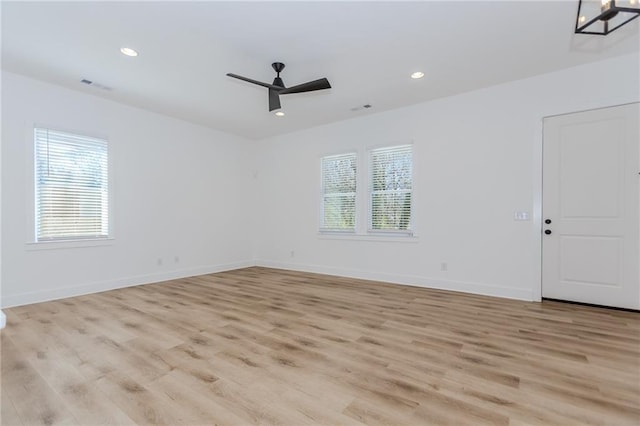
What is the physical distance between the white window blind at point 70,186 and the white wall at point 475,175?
374 cm

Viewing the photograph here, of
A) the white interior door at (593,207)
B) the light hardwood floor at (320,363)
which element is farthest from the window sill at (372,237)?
the white interior door at (593,207)

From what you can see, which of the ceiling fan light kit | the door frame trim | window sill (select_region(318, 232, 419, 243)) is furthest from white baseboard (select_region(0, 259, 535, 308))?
the ceiling fan light kit

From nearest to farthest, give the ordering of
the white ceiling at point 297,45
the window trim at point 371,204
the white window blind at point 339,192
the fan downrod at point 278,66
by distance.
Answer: the white ceiling at point 297,45
the fan downrod at point 278,66
the window trim at point 371,204
the white window blind at point 339,192

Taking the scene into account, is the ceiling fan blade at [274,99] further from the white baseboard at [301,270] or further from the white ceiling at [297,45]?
the white baseboard at [301,270]

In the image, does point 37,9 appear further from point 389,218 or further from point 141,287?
point 389,218

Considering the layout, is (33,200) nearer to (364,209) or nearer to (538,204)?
(364,209)

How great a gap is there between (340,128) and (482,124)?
2428 millimetres

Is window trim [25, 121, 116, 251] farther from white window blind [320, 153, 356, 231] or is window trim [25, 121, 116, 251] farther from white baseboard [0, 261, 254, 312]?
white window blind [320, 153, 356, 231]

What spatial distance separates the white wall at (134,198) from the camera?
3855 mm

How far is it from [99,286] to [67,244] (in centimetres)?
75

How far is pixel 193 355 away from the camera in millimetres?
2416

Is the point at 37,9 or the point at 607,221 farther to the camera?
the point at 607,221

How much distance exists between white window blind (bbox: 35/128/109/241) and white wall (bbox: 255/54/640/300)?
12.3ft

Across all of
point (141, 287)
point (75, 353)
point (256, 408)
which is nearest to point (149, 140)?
point (141, 287)
